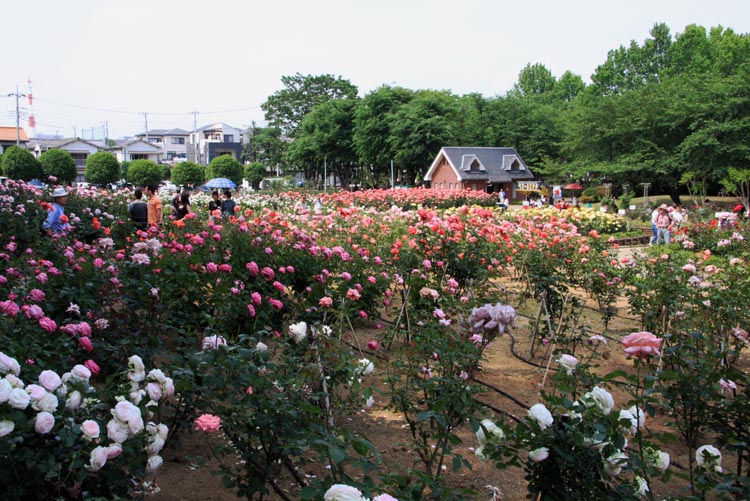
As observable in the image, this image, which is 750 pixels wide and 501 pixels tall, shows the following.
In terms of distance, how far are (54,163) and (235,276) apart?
131 feet

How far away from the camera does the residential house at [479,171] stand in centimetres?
3859

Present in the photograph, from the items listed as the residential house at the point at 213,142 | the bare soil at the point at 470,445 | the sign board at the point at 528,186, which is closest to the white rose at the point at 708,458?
the bare soil at the point at 470,445

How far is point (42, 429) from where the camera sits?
189cm

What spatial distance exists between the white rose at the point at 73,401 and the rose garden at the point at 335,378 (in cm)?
2

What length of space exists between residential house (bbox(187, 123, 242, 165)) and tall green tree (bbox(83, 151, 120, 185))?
3151 centimetres

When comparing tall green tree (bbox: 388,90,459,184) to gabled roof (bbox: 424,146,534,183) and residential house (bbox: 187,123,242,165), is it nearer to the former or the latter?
gabled roof (bbox: 424,146,534,183)

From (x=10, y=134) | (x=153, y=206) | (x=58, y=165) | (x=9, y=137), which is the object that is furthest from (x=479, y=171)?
(x=10, y=134)

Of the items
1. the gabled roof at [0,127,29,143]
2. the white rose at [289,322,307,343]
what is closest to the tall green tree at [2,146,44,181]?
the gabled roof at [0,127,29,143]

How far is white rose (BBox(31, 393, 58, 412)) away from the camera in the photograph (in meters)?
1.94

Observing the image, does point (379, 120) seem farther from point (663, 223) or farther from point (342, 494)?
point (342, 494)

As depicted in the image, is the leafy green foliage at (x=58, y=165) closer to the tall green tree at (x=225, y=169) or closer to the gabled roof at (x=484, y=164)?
the tall green tree at (x=225, y=169)

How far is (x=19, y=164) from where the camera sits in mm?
36500

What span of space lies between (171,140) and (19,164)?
172 feet

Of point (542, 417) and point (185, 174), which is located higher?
point (185, 174)
